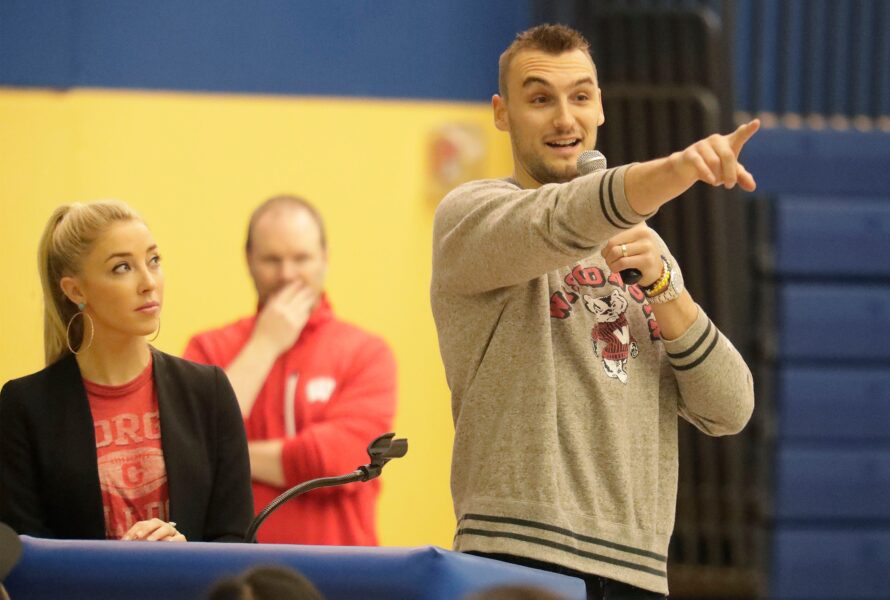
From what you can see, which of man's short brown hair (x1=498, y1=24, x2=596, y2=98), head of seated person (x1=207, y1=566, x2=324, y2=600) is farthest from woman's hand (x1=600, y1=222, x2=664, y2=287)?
head of seated person (x1=207, y1=566, x2=324, y2=600)

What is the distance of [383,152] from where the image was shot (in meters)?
3.97

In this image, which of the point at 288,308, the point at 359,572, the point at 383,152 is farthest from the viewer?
the point at 383,152

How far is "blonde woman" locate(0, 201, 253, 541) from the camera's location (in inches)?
72.2

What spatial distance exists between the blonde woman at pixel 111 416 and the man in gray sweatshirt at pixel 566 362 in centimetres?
35

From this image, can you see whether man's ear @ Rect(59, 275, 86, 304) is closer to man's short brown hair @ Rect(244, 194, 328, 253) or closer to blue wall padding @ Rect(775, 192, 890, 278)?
man's short brown hair @ Rect(244, 194, 328, 253)

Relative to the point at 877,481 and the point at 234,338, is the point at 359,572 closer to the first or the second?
the point at 234,338

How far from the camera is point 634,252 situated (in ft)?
5.74

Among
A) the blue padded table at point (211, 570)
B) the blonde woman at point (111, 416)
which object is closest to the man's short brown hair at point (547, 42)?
the blonde woman at point (111, 416)

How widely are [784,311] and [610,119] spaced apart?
0.86 meters

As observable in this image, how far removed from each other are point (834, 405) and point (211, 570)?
133 inches

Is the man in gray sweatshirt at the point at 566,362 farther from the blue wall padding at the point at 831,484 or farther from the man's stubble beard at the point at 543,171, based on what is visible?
the blue wall padding at the point at 831,484

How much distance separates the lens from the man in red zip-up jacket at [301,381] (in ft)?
10.8

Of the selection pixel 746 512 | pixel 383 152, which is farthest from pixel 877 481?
pixel 383 152

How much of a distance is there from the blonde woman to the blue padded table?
1.05 feet
